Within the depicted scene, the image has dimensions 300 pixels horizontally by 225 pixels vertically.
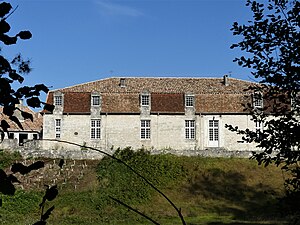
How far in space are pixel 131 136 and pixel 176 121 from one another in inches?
151

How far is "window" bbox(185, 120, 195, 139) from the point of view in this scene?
3900cm

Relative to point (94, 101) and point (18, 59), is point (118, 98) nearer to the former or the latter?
point (94, 101)

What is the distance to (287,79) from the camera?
5.71 meters

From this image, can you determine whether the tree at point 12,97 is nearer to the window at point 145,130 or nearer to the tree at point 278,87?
the tree at point 278,87

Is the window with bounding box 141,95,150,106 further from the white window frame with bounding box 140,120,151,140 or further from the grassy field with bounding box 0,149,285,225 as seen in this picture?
the grassy field with bounding box 0,149,285,225

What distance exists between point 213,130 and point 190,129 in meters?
1.87

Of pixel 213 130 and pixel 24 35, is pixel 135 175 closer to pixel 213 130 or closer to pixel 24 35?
pixel 213 130

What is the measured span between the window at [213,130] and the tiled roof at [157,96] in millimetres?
901

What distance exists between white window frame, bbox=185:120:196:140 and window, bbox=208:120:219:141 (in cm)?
130

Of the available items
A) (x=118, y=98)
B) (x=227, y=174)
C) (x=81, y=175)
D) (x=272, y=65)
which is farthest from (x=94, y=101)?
(x=272, y=65)

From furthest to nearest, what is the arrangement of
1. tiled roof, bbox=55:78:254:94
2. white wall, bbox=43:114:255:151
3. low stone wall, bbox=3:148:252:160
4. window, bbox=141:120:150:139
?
1. tiled roof, bbox=55:78:254:94
2. window, bbox=141:120:150:139
3. white wall, bbox=43:114:255:151
4. low stone wall, bbox=3:148:252:160

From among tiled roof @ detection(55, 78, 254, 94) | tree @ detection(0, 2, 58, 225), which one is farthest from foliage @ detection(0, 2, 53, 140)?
tiled roof @ detection(55, 78, 254, 94)

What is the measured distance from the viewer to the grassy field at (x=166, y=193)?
942 inches

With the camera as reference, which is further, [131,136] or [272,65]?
[131,136]
